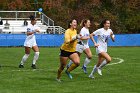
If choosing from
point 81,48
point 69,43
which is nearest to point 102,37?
point 81,48

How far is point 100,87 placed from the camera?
1382 centimetres

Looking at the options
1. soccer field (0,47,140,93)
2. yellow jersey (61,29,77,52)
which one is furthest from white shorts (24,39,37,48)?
yellow jersey (61,29,77,52)

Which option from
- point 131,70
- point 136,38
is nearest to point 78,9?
point 136,38

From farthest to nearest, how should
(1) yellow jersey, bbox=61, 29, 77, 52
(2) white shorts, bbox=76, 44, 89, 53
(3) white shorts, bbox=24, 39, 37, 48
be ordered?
1. (3) white shorts, bbox=24, 39, 37, 48
2. (2) white shorts, bbox=76, 44, 89, 53
3. (1) yellow jersey, bbox=61, 29, 77, 52

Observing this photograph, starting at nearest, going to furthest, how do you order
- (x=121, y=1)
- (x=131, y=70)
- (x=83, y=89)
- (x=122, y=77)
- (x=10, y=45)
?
(x=83, y=89) < (x=122, y=77) < (x=131, y=70) < (x=10, y=45) < (x=121, y=1)

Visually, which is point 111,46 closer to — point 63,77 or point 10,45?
point 10,45

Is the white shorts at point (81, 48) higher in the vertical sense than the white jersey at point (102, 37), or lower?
lower

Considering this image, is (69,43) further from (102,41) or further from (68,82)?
(102,41)

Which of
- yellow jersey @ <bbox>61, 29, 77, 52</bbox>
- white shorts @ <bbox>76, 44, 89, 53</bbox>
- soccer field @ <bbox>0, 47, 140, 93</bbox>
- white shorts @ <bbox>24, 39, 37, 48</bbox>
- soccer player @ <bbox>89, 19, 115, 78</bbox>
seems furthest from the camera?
white shorts @ <bbox>24, 39, 37, 48</bbox>

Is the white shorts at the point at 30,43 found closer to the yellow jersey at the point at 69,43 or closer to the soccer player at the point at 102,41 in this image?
the soccer player at the point at 102,41

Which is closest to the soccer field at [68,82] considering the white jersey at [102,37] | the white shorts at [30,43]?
the white jersey at [102,37]

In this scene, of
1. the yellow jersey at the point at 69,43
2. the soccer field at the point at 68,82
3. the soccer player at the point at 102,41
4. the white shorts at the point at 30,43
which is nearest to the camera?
the soccer field at the point at 68,82

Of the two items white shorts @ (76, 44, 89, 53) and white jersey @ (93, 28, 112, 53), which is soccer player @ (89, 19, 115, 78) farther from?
white shorts @ (76, 44, 89, 53)

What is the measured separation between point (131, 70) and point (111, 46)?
1072 inches
